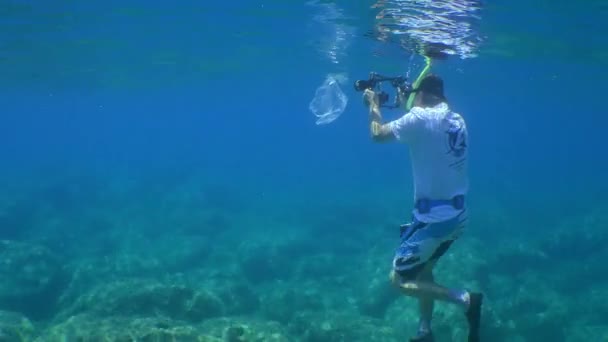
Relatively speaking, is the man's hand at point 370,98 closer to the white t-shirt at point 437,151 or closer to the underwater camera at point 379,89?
the underwater camera at point 379,89

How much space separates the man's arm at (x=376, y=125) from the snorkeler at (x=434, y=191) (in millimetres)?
12

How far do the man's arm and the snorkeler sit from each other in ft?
0.04

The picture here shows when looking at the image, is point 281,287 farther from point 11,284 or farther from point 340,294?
point 11,284

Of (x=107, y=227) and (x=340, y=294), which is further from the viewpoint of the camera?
(x=107, y=227)

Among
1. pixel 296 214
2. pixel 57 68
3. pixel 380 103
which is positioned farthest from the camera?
pixel 57 68

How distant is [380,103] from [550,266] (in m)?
14.8

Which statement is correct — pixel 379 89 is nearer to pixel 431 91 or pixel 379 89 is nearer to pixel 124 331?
pixel 431 91

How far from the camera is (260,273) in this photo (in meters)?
17.6

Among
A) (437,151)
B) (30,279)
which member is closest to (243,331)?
(437,151)

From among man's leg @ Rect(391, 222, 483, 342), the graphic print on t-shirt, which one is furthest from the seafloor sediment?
the graphic print on t-shirt

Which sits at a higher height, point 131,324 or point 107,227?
point 131,324

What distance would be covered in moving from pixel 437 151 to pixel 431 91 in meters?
0.94

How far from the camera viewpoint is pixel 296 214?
87.6 feet

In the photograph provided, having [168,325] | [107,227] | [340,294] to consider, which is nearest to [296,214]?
[107,227]
